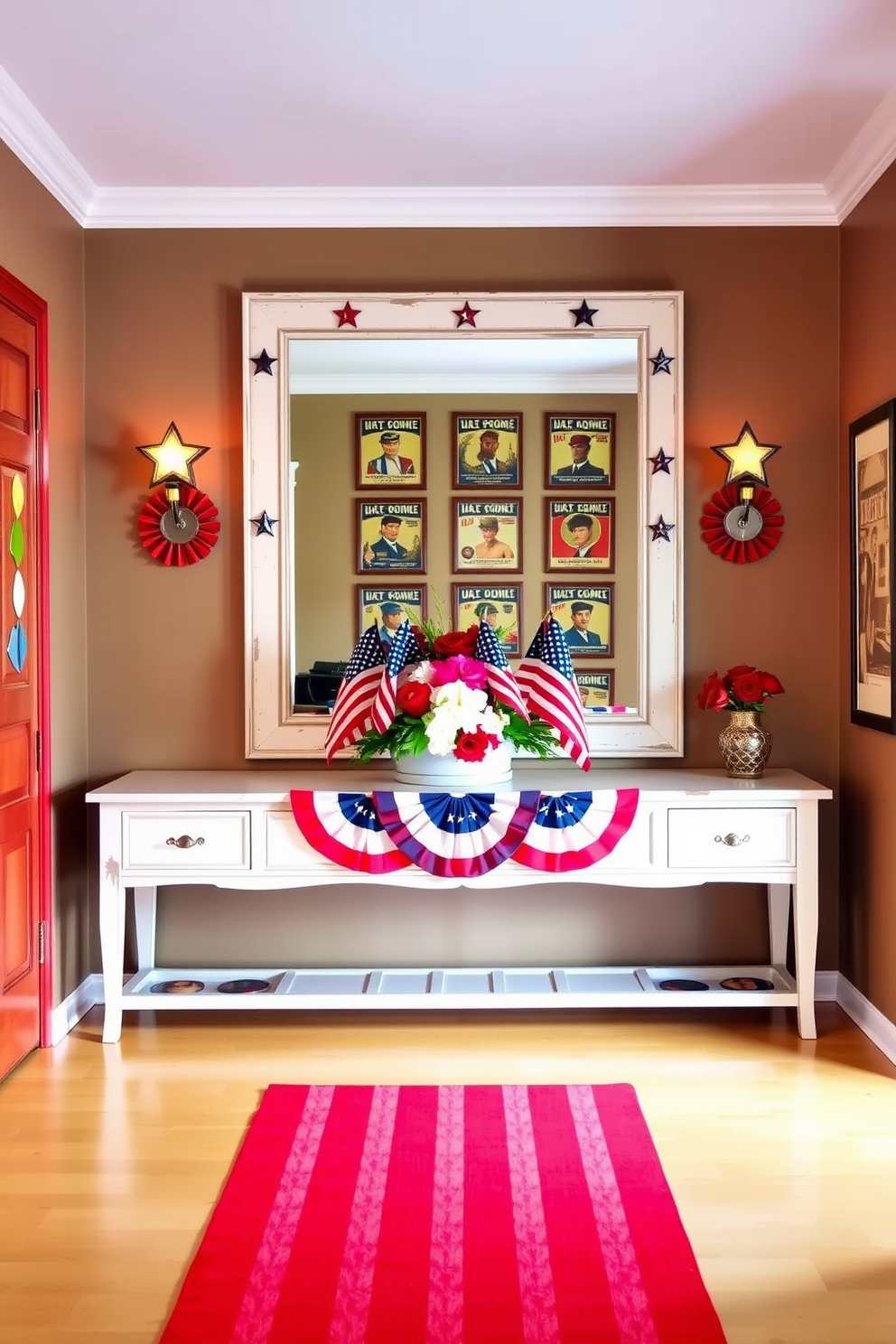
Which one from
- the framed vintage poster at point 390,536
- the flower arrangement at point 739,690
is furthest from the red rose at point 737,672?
the framed vintage poster at point 390,536

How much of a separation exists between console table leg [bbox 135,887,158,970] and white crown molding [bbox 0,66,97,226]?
2.31 m

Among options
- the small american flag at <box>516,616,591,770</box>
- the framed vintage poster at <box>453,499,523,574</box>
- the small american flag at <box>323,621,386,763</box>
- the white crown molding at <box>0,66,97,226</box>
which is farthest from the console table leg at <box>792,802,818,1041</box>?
the white crown molding at <box>0,66,97,226</box>

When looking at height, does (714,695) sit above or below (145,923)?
above

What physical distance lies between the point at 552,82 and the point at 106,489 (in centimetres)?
193

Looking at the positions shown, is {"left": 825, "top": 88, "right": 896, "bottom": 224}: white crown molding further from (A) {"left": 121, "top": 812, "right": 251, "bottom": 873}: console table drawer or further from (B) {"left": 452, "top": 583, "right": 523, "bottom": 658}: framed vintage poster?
(A) {"left": 121, "top": 812, "right": 251, "bottom": 873}: console table drawer

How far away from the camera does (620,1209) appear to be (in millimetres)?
2303

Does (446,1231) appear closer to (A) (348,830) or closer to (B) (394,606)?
(A) (348,830)

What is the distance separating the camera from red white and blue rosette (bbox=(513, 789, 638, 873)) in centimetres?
316

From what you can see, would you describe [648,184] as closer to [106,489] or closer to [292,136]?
[292,136]

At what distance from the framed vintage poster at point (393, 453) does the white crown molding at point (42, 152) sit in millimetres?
1193

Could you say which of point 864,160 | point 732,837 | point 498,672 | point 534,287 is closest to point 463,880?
point 498,672

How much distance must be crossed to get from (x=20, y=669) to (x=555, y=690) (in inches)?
64.6

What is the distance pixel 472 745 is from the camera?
10.2ft

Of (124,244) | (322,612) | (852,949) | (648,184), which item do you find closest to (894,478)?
(648,184)
